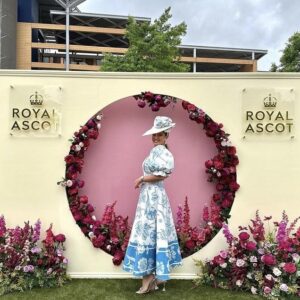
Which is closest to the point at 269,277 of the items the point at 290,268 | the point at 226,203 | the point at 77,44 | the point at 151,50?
the point at 290,268

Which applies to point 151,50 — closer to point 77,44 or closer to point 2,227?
point 2,227

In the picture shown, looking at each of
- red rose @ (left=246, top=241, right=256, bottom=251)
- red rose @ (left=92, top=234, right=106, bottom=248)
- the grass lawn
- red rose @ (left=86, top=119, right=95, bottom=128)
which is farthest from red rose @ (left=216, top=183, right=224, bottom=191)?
red rose @ (left=86, top=119, right=95, bottom=128)

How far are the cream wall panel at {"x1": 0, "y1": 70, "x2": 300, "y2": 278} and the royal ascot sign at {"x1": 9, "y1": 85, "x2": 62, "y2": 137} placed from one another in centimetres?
6

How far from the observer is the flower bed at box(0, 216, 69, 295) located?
12.8ft

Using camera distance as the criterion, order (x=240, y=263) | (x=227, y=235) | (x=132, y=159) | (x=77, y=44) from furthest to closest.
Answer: (x=77, y=44) → (x=132, y=159) → (x=227, y=235) → (x=240, y=263)

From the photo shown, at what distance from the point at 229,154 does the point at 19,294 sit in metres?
2.49

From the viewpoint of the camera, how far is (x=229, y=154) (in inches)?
168

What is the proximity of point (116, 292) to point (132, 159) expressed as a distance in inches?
56.1

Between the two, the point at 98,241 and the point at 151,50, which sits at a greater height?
the point at 151,50

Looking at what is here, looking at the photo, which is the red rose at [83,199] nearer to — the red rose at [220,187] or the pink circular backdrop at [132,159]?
the pink circular backdrop at [132,159]

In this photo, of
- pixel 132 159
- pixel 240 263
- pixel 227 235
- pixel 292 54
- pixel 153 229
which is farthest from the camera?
pixel 292 54

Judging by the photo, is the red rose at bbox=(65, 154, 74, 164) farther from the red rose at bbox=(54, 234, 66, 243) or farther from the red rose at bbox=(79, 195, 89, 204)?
the red rose at bbox=(54, 234, 66, 243)

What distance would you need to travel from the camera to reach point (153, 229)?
3736mm

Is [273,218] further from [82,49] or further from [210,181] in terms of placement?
[82,49]
